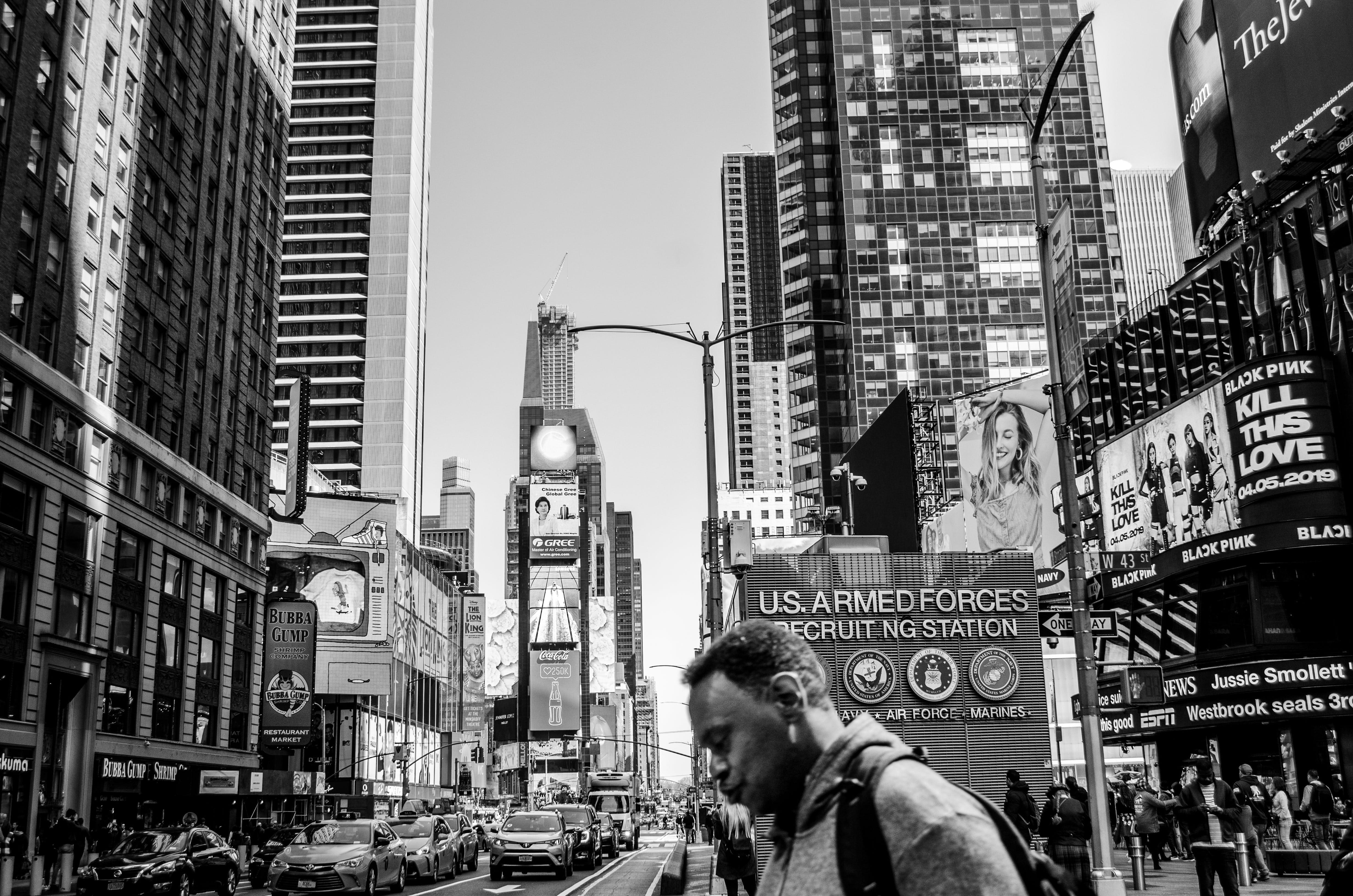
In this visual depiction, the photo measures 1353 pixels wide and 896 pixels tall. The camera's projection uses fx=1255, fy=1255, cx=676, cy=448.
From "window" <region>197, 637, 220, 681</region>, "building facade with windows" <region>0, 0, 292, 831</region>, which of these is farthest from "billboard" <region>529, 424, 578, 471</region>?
"window" <region>197, 637, 220, 681</region>

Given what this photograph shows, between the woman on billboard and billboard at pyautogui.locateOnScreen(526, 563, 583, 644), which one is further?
billboard at pyautogui.locateOnScreen(526, 563, 583, 644)

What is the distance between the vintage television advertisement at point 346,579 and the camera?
104688 mm

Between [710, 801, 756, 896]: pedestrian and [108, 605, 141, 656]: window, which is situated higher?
[108, 605, 141, 656]: window

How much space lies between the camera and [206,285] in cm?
6178

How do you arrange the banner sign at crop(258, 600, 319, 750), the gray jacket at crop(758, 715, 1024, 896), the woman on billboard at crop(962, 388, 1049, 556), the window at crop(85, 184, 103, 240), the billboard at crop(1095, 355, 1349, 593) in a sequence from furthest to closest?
the woman on billboard at crop(962, 388, 1049, 556) → the banner sign at crop(258, 600, 319, 750) → the window at crop(85, 184, 103, 240) → the billboard at crop(1095, 355, 1349, 593) → the gray jacket at crop(758, 715, 1024, 896)

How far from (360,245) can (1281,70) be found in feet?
412

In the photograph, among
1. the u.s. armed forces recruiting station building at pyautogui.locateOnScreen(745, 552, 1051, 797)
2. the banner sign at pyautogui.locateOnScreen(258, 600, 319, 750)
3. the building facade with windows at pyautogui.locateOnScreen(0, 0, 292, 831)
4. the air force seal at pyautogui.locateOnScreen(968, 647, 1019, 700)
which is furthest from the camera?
the banner sign at pyautogui.locateOnScreen(258, 600, 319, 750)

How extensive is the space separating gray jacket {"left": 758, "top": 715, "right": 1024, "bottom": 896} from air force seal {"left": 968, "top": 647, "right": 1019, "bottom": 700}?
25154mm

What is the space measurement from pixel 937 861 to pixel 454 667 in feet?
570

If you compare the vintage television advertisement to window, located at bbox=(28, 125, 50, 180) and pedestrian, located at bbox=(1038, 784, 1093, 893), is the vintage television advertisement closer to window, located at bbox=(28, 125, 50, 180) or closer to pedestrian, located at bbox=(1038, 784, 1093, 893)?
window, located at bbox=(28, 125, 50, 180)

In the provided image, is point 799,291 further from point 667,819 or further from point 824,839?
point 824,839

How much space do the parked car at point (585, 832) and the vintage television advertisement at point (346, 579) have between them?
64427 mm

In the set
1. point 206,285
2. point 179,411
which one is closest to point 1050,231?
point 179,411

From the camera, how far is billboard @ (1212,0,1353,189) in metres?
42.2
